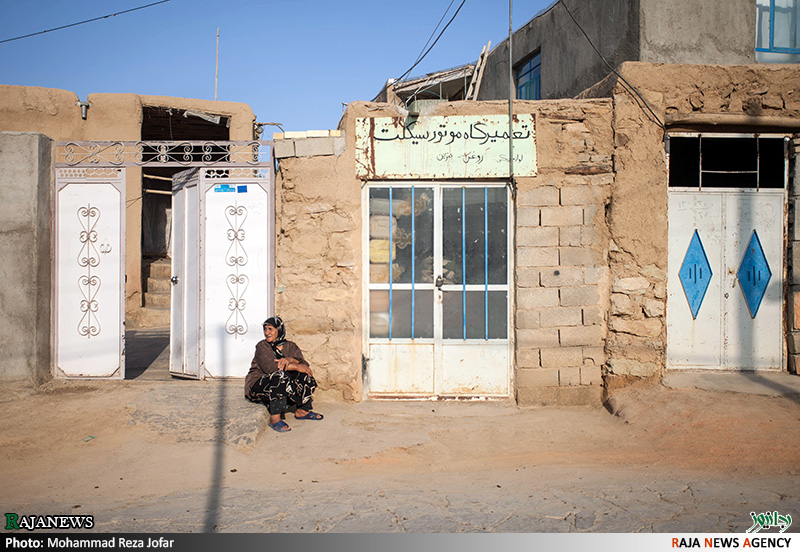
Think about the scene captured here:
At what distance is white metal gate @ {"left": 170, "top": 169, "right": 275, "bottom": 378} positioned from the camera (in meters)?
6.28

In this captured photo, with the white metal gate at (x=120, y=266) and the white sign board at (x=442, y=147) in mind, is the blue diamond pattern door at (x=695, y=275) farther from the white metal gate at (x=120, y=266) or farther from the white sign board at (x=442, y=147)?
the white metal gate at (x=120, y=266)

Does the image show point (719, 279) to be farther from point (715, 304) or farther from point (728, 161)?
point (728, 161)

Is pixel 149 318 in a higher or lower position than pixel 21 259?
lower

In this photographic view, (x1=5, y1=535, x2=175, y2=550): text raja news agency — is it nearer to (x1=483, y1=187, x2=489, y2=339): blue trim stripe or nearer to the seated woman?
the seated woman

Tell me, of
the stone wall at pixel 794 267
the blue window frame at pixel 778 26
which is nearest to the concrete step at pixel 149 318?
the stone wall at pixel 794 267

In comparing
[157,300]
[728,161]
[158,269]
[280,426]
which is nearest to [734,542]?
[280,426]

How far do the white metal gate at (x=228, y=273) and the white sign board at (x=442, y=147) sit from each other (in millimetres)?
1281

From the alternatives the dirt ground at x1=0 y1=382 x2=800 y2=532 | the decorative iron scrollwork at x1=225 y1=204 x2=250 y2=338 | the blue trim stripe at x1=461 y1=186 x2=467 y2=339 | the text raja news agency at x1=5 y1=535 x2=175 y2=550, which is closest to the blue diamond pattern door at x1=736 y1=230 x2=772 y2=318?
the dirt ground at x1=0 y1=382 x2=800 y2=532

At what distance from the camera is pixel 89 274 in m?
6.25

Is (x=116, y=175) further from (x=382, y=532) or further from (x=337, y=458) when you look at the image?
(x=382, y=532)

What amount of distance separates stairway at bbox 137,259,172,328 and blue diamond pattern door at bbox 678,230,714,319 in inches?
378

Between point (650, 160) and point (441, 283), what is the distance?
96.2 inches

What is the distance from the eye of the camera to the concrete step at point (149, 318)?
36.9 feet

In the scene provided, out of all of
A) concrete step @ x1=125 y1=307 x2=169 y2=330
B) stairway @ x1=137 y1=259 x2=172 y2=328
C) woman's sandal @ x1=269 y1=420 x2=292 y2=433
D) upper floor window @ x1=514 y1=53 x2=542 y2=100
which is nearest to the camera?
woman's sandal @ x1=269 y1=420 x2=292 y2=433
